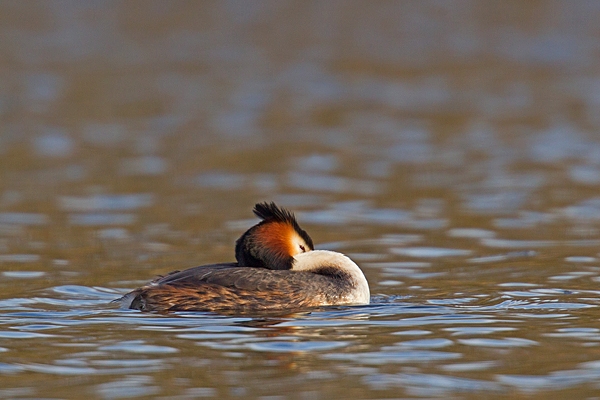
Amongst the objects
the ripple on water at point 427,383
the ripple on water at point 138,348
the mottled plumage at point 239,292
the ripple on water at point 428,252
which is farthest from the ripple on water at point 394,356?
the ripple on water at point 428,252

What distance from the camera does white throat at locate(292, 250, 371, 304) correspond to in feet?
31.6

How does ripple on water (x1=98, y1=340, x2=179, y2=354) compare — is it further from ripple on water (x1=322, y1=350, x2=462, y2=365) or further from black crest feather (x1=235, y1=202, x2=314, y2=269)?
black crest feather (x1=235, y1=202, x2=314, y2=269)

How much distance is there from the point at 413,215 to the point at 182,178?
157 inches

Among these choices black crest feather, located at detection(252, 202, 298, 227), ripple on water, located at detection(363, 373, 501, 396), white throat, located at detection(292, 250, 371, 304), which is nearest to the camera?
ripple on water, located at detection(363, 373, 501, 396)

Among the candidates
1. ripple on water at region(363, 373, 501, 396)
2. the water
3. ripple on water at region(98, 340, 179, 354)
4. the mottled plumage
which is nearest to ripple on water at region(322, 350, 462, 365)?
the water

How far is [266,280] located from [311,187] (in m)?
7.24

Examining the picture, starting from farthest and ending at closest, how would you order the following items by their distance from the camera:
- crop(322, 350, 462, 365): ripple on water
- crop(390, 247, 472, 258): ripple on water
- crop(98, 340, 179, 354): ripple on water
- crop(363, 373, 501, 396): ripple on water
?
crop(390, 247, 472, 258): ripple on water, crop(98, 340, 179, 354): ripple on water, crop(322, 350, 462, 365): ripple on water, crop(363, 373, 501, 396): ripple on water

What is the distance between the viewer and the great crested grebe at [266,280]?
9328 mm

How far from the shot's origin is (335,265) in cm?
974

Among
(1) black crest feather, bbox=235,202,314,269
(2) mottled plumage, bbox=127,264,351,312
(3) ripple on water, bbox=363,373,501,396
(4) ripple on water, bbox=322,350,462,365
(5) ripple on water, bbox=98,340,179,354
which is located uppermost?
(1) black crest feather, bbox=235,202,314,269

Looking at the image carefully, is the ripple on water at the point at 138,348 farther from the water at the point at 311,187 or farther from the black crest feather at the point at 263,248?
the black crest feather at the point at 263,248

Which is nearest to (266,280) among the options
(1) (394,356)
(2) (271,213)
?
(2) (271,213)

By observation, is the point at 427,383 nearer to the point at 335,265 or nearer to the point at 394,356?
the point at 394,356

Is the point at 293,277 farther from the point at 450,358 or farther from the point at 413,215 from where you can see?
the point at 413,215
